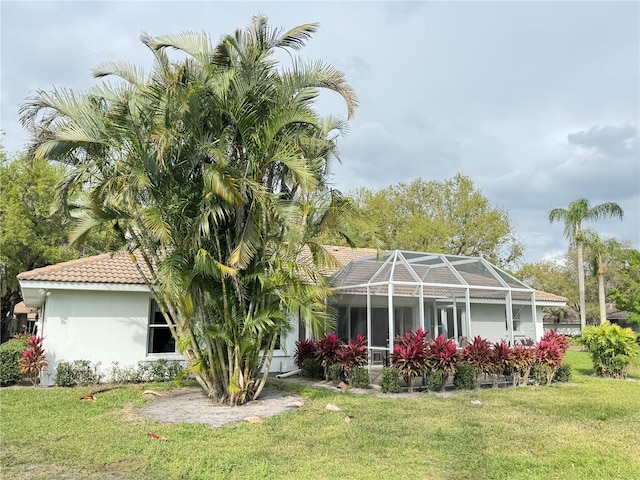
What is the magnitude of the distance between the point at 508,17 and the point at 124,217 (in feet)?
36.4

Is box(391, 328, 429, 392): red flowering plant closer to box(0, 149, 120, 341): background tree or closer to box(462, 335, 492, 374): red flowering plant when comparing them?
box(462, 335, 492, 374): red flowering plant

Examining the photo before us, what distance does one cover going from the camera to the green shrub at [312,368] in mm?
14055

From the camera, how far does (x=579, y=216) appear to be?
27766mm

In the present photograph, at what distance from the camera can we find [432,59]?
46.6 ft

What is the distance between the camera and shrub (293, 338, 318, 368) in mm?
14352

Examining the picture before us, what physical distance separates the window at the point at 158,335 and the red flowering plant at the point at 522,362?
1020 cm

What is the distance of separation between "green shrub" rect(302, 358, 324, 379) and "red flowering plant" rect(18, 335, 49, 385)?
710 centimetres

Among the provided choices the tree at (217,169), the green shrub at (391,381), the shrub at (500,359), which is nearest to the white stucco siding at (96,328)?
the tree at (217,169)

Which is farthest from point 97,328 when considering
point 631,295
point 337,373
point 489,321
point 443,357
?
point 631,295

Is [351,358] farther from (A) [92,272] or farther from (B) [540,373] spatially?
(A) [92,272]

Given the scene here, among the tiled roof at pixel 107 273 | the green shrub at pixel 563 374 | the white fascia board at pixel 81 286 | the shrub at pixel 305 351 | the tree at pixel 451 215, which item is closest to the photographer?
the white fascia board at pixel 81 286

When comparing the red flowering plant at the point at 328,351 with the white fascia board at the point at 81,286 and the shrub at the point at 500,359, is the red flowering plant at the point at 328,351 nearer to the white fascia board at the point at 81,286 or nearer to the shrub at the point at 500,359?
the shrub at the point at 500,359

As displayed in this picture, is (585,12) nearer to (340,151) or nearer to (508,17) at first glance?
(508,17)

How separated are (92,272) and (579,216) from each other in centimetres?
2624
